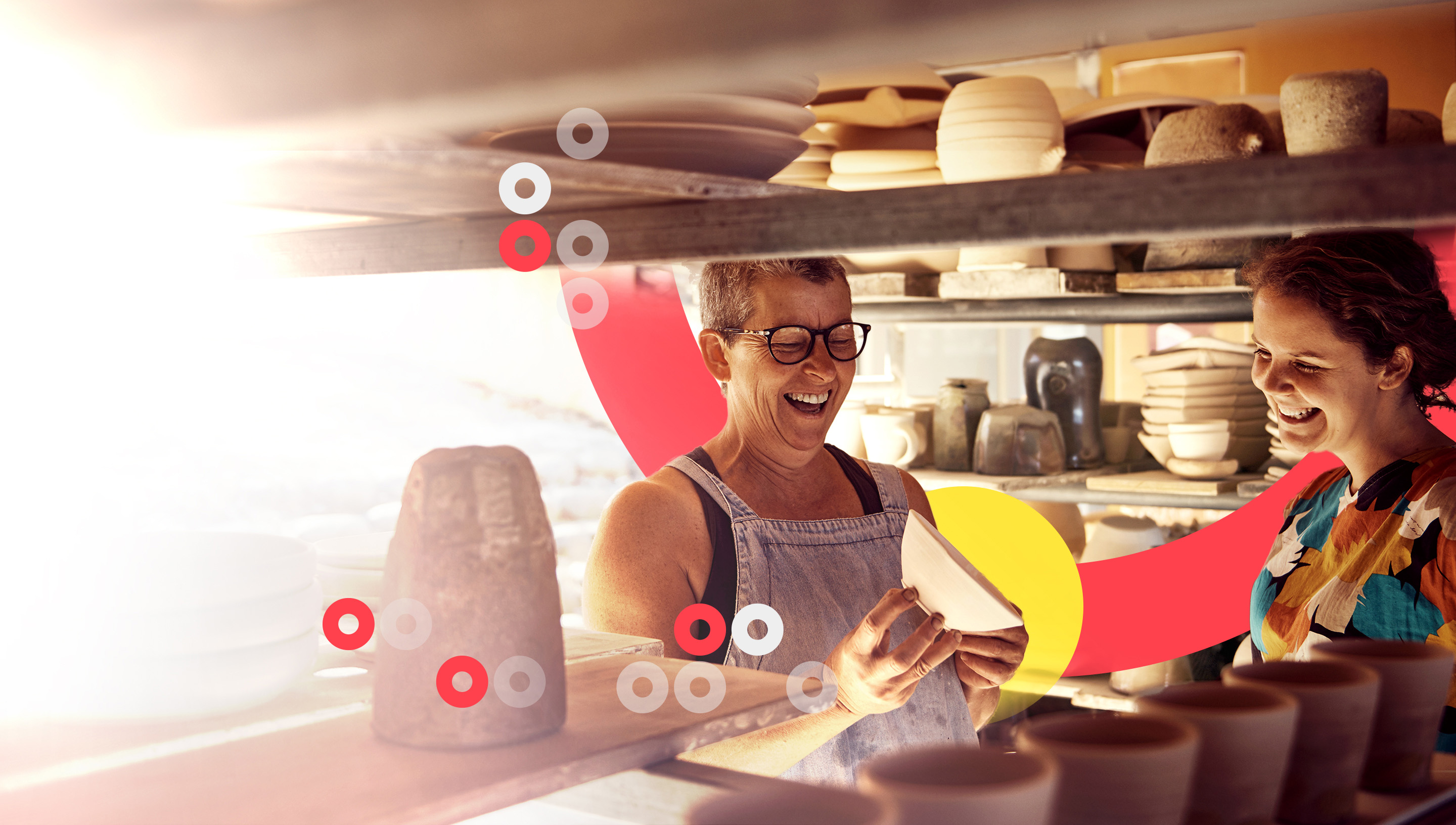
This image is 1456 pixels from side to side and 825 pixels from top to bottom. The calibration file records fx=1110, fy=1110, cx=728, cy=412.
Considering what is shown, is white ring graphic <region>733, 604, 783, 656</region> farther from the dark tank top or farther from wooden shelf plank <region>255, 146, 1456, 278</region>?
wooden shelf plank <region>255, 146, 1456, 278</region>

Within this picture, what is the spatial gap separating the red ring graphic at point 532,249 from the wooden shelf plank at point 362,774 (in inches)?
13.7

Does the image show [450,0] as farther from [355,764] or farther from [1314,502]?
[1314,502]

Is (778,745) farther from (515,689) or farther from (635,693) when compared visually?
(515,689)

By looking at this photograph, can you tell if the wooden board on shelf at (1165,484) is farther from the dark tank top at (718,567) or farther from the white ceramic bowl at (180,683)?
the white ceramic bowl at (180,683)

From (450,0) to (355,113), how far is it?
0.08m

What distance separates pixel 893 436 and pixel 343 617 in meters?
2.66

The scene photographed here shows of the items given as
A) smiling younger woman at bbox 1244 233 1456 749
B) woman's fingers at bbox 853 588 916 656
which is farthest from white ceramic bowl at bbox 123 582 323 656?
smiling younger woman at bbox 1244 233 1456 749

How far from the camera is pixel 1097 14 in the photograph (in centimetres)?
40

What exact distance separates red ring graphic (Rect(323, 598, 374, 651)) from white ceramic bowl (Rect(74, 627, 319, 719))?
12 cm

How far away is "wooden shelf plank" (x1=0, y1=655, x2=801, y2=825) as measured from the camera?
601mm

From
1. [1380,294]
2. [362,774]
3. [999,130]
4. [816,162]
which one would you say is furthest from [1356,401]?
[362,774]

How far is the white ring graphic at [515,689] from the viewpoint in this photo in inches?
27.2

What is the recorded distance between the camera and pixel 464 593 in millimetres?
683

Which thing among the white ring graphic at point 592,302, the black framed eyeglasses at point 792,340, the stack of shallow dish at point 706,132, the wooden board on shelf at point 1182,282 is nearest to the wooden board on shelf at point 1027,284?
the wooden board on shelf at point 1182,282
